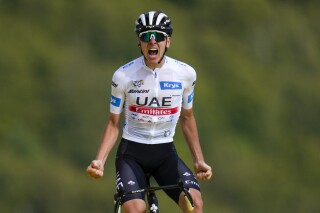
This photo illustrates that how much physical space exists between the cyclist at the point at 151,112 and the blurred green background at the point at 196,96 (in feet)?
93.7

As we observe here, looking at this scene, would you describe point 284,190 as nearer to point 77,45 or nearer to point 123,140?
point 77,45

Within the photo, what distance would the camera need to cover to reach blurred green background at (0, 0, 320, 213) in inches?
1955

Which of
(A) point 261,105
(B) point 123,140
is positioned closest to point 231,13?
(A) point 261,105

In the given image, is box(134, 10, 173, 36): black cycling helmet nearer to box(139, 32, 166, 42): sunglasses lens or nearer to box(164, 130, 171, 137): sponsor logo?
box(139, 32, 166, 42): sunglasses lens

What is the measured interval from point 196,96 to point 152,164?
38.7 metres

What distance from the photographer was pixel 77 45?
58.9 m

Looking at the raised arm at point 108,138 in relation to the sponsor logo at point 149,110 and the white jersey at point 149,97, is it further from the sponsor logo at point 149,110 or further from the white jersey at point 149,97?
the sponsor logo at point 149,110

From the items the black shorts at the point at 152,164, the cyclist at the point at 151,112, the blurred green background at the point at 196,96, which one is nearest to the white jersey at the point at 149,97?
the cyclist at the point at 151,112


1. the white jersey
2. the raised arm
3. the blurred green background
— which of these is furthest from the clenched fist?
the blurred green background

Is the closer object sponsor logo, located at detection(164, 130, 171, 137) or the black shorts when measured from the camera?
the black shorts

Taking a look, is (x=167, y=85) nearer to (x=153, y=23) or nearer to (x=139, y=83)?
→ (x=139, y=83)

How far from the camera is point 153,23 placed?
652 inches

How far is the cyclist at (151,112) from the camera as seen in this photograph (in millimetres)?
16594

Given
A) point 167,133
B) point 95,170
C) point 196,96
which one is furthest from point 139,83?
point 196,96
